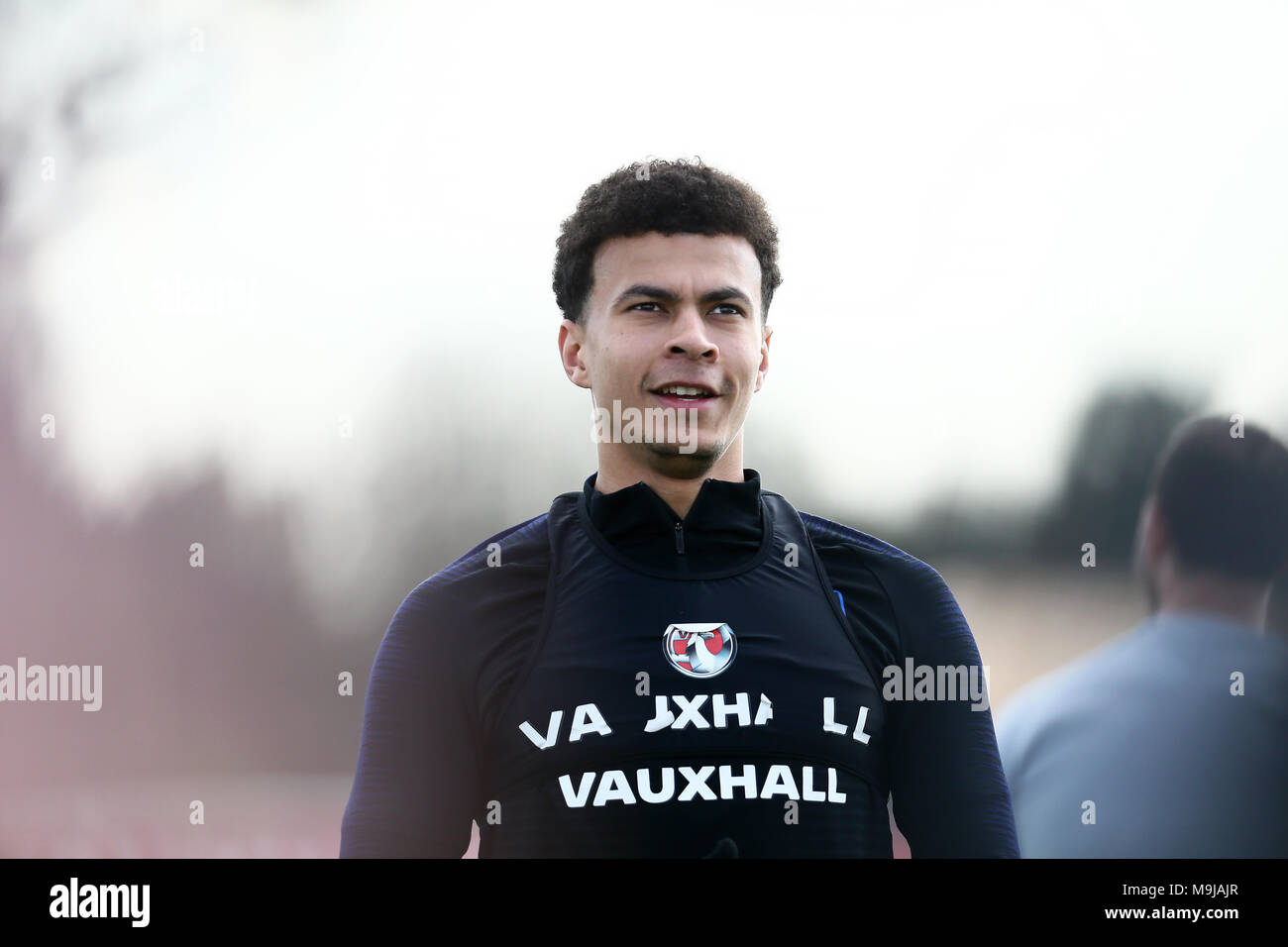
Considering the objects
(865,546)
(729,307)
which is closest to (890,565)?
(865,546)

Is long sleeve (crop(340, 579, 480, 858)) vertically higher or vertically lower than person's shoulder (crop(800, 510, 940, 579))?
lower

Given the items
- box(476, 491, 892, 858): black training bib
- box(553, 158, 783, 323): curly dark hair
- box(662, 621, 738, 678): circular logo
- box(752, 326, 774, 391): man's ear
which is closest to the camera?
box(476, 491, 892, 858): black training bib

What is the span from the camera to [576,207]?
11.1 ft

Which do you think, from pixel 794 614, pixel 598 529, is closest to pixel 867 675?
pixel 794 614

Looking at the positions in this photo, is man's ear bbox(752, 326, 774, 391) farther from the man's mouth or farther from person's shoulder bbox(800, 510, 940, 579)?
person's shoulder bbox(800, 510, 940, 579)

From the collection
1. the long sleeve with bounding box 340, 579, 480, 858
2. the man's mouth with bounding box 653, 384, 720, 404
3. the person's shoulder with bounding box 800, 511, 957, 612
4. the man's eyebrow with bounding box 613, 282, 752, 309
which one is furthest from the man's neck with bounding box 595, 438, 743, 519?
the long sleeve with bounding box 340, 579, 480, 858

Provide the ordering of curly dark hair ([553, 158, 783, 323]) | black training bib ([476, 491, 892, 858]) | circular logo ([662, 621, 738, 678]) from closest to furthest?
black training bib ([476, 491, 892, 858]) < circular logo ([662, 621, 738, 678]) < curly dark hair ([553, 158, 783, 323])

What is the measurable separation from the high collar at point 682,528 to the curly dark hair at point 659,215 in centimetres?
62

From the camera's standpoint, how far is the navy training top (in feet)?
9.06

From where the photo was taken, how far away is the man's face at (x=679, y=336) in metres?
3.01

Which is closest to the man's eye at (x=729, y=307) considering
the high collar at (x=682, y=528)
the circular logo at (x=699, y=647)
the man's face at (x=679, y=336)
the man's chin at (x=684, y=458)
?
the man's face at (x=679, y=336)

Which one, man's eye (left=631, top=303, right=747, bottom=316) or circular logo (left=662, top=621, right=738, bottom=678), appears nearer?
circular logo (left=662, top=621, right=738, bottom=678)

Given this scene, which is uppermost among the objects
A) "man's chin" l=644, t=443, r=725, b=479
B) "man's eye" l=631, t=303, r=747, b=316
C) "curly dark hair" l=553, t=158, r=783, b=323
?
"curly dark hair" l=553, t=158, r=783, b=323
